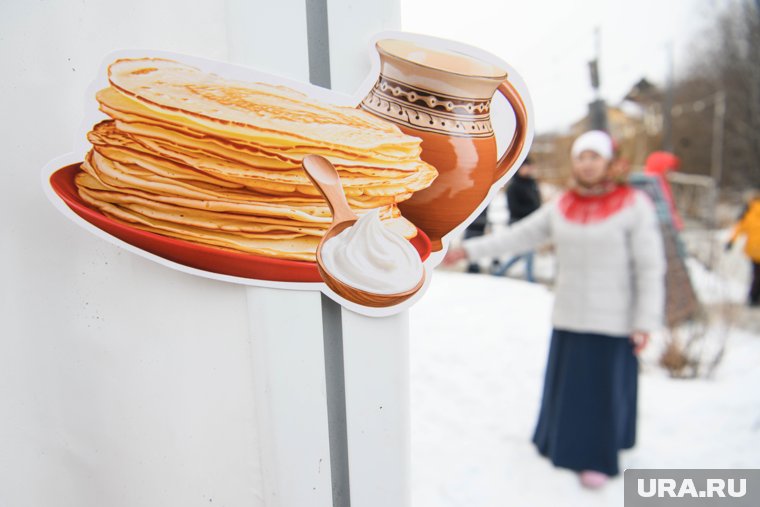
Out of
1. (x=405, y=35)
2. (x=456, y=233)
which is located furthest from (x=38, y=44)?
(x=456, y=233)

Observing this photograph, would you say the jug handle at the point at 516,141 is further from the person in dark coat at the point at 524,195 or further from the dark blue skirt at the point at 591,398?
the person in dark coat at the point at 524,195

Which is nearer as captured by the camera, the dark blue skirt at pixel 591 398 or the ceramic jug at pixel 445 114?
the ceramic jug at pixel 445 114

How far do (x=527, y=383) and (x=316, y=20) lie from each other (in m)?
2.58

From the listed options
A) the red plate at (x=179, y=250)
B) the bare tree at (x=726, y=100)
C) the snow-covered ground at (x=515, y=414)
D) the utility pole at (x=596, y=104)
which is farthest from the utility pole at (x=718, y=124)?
the red plate at (x=179, y=250)

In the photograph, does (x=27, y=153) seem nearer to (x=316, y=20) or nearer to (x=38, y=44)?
(x=38, y=44)

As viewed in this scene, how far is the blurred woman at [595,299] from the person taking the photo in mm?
1643

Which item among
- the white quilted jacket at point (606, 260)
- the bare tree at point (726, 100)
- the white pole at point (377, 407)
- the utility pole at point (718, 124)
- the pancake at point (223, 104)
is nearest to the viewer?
the pancake at point (223, 104)

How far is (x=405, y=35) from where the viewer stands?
665mm

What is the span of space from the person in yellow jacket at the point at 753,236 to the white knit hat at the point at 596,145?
4259mm

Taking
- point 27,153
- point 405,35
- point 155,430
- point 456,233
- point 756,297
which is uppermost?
point 405,35

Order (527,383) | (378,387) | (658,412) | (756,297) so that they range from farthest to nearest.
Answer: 1. (756,297)
2. (527,383)
3. (658,412)
4. (378,387)

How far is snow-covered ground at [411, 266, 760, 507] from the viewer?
177 centimetres

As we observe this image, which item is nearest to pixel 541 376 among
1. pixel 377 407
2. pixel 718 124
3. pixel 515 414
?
pixel 515 414

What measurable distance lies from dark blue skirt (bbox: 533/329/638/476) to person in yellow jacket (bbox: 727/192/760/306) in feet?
13.1
